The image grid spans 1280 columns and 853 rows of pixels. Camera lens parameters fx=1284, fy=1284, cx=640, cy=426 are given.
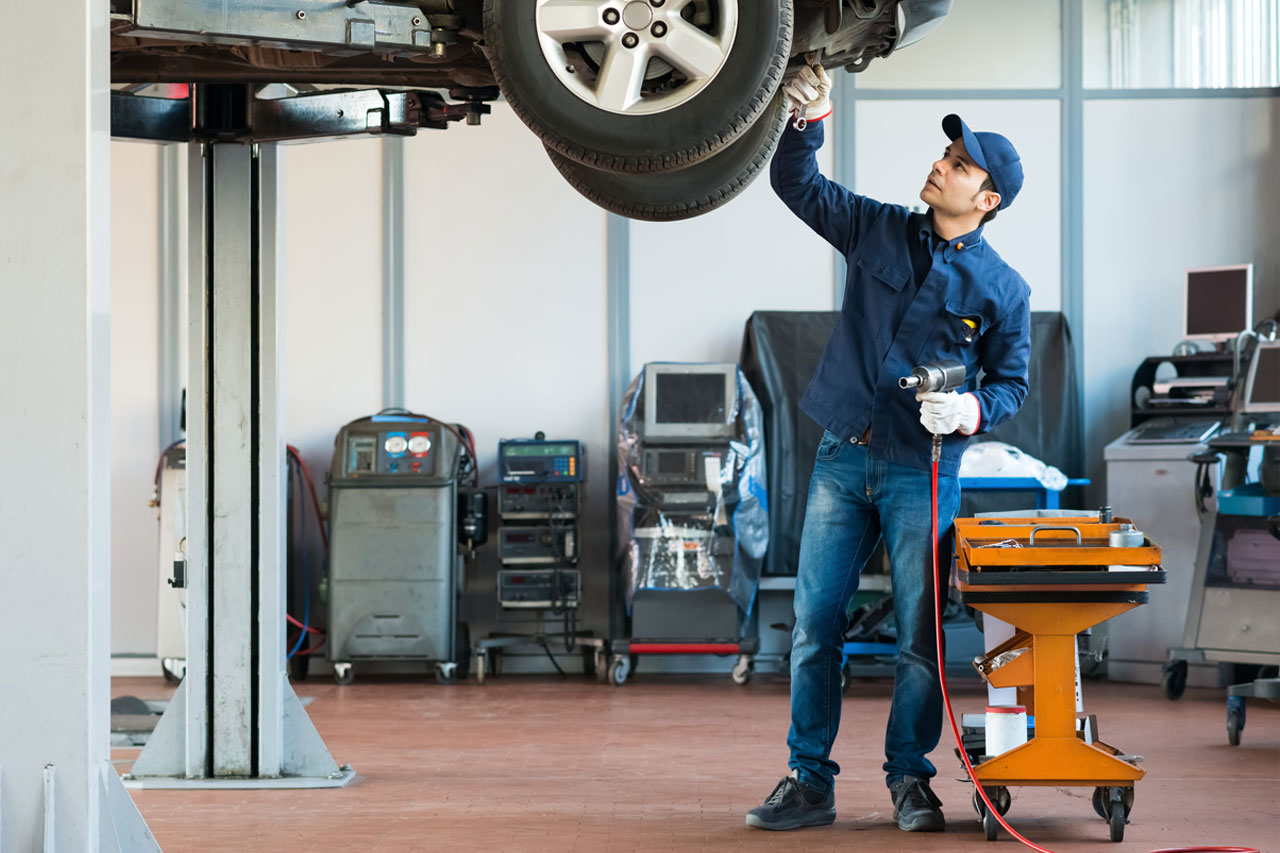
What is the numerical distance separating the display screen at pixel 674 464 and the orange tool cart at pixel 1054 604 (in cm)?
307

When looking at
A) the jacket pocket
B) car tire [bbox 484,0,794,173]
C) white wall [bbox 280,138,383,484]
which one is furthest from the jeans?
white wall [bbox 280,138,383,484]

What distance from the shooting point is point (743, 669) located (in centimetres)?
613

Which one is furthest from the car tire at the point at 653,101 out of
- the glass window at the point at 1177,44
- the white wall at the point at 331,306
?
the glass window at the point at 1177,44

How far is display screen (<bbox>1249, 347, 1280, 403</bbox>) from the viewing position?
5.37m

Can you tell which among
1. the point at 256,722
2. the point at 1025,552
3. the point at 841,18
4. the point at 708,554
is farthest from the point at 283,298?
the point at 708,554

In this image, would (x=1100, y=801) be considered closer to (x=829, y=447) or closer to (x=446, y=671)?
(x=829, y=447)

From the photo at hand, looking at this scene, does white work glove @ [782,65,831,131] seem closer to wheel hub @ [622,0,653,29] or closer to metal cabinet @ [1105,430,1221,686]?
wheel hub @ [622,0,653,29]

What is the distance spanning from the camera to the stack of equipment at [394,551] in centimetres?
607

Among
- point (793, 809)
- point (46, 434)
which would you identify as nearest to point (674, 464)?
point (793, 809)

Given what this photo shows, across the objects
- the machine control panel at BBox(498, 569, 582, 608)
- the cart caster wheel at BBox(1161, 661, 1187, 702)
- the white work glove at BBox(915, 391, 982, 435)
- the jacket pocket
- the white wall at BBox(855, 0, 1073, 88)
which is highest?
the white wall at BBox(855, 0, 1073, 88)

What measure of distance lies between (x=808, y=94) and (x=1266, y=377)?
11.2 ft

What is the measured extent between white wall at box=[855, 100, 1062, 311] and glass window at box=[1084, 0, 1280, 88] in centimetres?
40

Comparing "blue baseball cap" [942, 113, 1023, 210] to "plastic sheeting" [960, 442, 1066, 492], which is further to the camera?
"plastic sheeting" [960, 442, 1066, 492]

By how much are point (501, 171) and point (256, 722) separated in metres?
3.76
